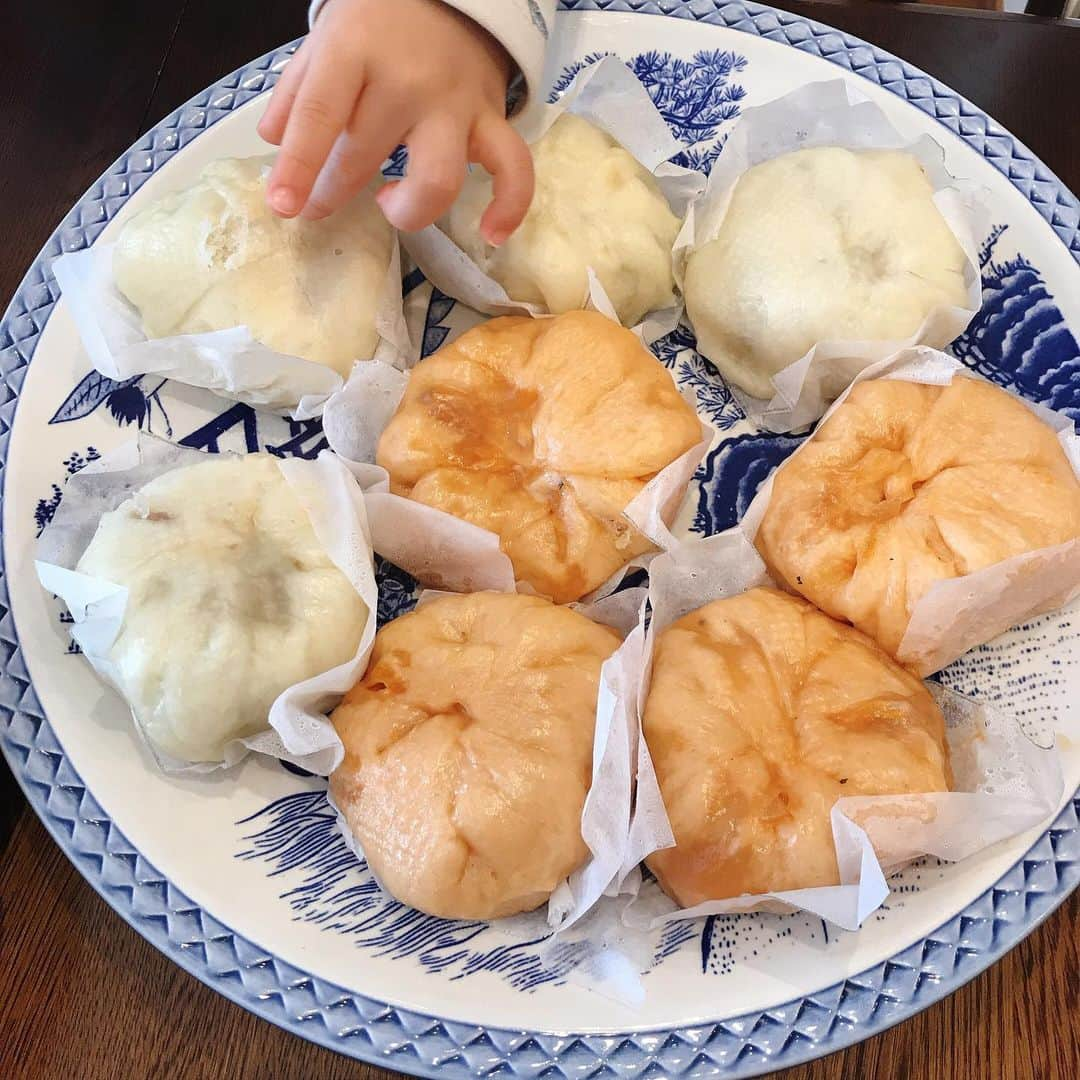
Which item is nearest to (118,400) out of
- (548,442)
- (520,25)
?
(548,442)

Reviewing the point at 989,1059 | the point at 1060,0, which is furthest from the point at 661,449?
the point at 1060,0

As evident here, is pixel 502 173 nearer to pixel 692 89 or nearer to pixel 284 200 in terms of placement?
pixel 284 200

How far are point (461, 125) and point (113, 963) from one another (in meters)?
0.86

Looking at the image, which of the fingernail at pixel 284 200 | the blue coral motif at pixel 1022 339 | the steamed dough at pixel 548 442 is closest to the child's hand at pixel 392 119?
the fingernail at pixel 284 200

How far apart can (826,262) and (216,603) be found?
0.70 metres

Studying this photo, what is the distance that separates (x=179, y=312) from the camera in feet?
3.43

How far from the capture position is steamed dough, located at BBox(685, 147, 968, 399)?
104 centimetres

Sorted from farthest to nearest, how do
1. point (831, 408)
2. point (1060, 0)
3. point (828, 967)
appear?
point (1060, 0)
point (831, 408)
point (828, 967)

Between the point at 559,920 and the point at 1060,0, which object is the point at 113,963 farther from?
the point at 1060,0

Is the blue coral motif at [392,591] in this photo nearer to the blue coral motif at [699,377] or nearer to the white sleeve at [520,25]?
the blue coral motif at [699,377]

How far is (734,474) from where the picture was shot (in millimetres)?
1091

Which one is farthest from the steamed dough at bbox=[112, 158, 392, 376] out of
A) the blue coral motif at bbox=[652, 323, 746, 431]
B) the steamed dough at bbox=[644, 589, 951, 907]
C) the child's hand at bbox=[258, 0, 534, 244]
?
the steamed dough at bbox=[644, 589, 951, 907]

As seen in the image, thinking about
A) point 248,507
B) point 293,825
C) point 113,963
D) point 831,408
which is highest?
point 831,408

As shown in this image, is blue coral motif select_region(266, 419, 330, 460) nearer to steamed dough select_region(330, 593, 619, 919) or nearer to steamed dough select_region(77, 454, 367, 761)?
steamed dough select_region(77, 454, 367, 761)
